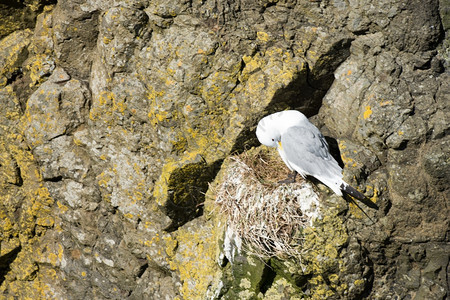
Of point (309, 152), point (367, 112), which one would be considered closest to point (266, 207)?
point (309, 152)

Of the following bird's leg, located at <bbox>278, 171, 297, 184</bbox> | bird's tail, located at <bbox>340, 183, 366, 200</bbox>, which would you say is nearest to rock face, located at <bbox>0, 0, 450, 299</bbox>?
bird's tail, located at <bbox>340, 183, 366, 200</bbox>

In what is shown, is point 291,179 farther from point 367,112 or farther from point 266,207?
point 367,112

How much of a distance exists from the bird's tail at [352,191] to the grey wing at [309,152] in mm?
123

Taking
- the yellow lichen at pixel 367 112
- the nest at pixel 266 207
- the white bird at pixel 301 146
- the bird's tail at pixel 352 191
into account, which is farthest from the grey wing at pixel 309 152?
the yellow lichen at pixel 367 112

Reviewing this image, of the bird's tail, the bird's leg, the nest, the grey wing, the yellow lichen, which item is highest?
the yellow lichen

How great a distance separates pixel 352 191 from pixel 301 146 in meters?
0.56

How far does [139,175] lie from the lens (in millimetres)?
4566

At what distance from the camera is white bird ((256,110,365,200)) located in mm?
3625

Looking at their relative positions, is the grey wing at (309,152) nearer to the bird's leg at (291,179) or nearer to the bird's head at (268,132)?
the bird's head at (268,132)

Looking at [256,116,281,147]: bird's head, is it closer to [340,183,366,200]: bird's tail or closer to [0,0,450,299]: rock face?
[0,0,450,299]: rock face

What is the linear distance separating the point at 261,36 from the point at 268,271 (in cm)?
213

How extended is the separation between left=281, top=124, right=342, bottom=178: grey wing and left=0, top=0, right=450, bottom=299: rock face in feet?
0.60

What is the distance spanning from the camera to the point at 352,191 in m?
3.49

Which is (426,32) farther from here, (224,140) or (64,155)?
(64,155)
